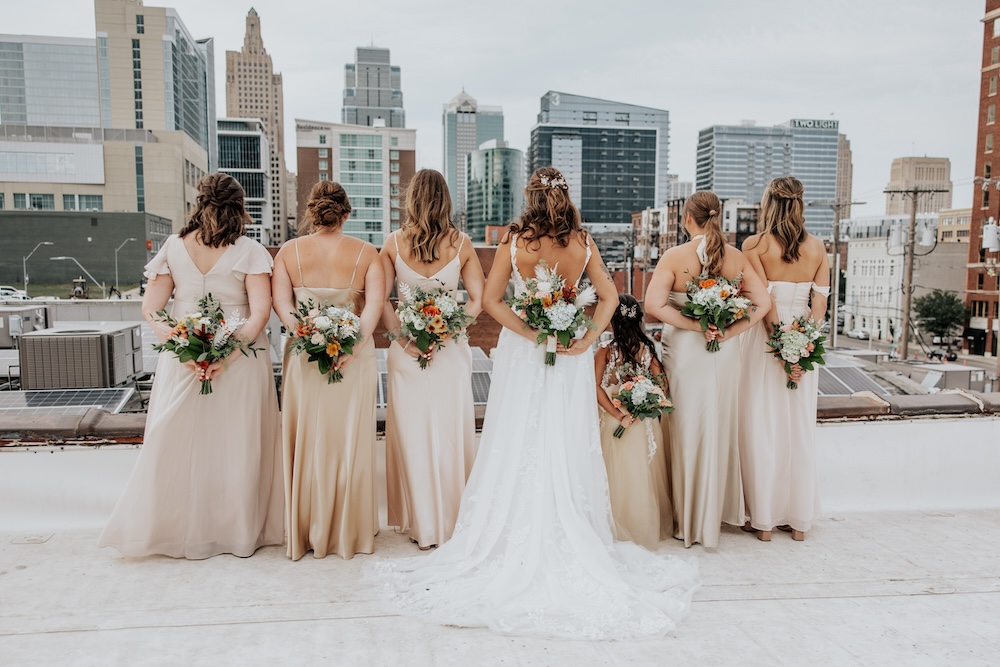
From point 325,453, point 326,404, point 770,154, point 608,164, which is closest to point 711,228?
point 326,404

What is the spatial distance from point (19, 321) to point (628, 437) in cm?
1241

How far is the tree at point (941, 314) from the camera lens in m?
68.5

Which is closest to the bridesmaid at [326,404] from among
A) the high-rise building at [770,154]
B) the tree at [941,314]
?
the tree at [941,314]

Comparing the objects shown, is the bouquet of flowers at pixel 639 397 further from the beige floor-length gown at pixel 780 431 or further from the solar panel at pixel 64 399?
the solar panel at pixel 64 399

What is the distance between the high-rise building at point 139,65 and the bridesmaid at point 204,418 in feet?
464

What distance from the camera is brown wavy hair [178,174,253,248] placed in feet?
12.6

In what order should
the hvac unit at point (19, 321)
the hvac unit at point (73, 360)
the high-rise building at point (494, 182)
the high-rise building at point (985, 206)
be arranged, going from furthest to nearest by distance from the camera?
the high-rise building at point (494, 182) → the high-rise building at point (985, 206) → the hvac unit at point (19, 321) → the hvac unit at point (73, 360)

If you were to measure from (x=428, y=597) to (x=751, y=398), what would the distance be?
2.22 meters

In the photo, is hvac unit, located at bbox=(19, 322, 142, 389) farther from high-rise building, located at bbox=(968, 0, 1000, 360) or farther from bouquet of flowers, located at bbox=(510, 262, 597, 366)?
high-rise building, located at bbox=(968, 0, 1000, 360)

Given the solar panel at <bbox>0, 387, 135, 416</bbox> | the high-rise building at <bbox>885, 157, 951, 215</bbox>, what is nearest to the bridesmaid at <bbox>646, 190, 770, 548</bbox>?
the solar panel at <bbox>0, 387, 135, 416</bbox>

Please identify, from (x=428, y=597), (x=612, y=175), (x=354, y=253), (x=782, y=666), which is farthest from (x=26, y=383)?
(x=612, y=175)

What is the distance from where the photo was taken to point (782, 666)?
2869 mm

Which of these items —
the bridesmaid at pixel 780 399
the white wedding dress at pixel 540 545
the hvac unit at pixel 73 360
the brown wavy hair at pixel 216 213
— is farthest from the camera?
the hvac unit at pixel 73 360

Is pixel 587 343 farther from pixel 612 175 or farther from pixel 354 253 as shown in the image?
pixel 612 175
